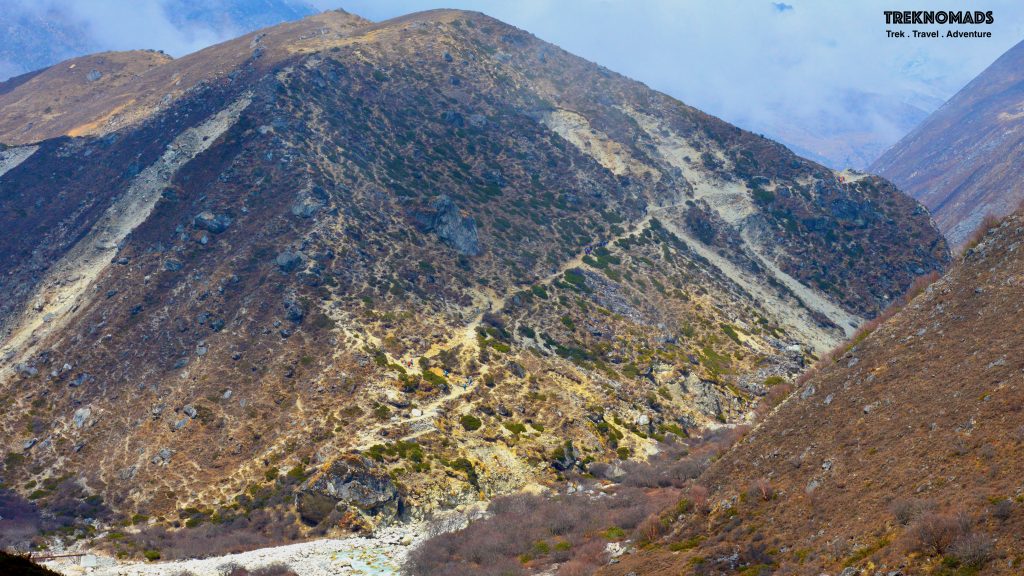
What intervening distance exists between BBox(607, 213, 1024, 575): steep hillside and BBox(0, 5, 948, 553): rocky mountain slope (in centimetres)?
3645

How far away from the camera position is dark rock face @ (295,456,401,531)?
60625 millimetres

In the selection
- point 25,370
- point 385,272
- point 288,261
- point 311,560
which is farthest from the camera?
point 385,272

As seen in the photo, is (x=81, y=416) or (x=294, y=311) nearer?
(x=81, y=416)

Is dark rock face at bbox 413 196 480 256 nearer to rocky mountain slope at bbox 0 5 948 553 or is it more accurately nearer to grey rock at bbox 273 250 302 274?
rocky mountain slope at bbox 0 5 948 553

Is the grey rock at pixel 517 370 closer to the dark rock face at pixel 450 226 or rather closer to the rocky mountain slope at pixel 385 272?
the rocky mountain slope at pixel 385 272

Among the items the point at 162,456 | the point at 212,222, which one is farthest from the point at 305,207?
the point at 162,456

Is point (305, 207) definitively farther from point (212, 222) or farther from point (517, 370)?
point (517, 370)

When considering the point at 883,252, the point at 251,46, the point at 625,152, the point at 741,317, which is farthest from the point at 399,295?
the point at 883,252

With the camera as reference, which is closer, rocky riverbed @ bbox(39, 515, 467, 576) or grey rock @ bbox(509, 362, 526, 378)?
rocky riverbed @ bbox(39, 515, 467, 576)

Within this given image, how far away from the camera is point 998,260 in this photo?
39906 millimetres

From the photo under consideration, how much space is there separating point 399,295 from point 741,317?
6436 centimetres

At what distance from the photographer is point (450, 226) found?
113188 millimetres

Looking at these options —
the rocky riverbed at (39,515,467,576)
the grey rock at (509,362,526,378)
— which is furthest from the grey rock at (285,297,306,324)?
the rocky riverbed at (39,515,467,576)

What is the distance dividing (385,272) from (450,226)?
18849mm
